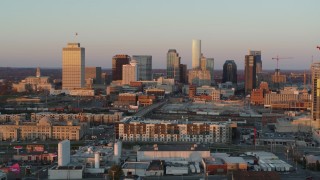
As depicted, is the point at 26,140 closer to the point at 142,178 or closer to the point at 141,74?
the point at 142,178

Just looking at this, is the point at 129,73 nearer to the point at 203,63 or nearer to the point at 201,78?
the point at 201,78

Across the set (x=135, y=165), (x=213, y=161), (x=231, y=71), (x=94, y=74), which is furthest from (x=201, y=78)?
(x=135, y=165)

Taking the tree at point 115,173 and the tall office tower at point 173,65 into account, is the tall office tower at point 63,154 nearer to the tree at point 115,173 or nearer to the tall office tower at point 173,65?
the tree at point 115,173

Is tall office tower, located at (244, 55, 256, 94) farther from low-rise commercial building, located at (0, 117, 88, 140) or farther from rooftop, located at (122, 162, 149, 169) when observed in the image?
rooftop, located at (122, 162, 149, 169)

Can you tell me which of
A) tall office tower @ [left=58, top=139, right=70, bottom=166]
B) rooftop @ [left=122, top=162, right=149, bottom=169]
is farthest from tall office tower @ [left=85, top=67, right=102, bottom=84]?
rooftop @ [left=122, top=162, right=149, bottom=169]

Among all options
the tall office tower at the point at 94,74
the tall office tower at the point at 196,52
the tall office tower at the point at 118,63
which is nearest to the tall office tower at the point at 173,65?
the tall office tower at the point at 118,63

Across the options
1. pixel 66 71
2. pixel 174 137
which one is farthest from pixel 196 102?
pixel 174 137
